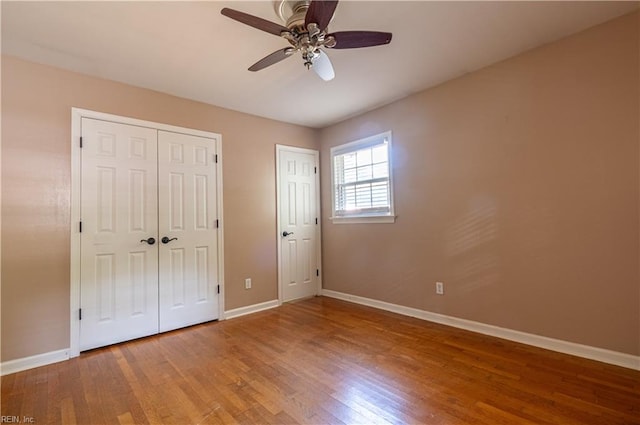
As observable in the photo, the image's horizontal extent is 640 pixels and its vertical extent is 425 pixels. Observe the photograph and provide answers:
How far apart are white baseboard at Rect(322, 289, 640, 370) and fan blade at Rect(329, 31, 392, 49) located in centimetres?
265

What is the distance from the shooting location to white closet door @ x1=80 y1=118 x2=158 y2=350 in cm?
274

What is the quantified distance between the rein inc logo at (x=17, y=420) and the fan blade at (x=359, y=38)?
9.47 feet

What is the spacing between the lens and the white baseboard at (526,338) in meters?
2.19

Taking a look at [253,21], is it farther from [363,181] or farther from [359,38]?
[363,181]

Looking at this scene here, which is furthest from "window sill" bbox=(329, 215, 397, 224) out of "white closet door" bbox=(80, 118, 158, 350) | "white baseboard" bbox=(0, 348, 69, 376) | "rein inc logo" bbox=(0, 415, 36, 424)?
"rein inc logo" bbox=(0, 415, 36, 424)

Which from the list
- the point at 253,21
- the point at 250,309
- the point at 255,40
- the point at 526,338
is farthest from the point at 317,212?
the point at 253,21

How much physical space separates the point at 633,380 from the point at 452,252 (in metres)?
1.49

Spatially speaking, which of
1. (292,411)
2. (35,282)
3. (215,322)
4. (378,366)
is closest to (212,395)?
(292,411)

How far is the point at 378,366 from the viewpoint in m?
2.30

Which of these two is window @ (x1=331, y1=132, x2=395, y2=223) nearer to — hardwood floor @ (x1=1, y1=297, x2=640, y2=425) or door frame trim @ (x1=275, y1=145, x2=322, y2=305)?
door frame trim @ (x1=275, y1=145, x2=322, y2=305)

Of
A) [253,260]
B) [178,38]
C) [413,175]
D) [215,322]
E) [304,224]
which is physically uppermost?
[178,38]

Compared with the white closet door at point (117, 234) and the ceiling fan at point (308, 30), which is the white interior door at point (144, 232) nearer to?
the white closet door at point (117, 234)

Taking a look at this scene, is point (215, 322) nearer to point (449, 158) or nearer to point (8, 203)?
point (8, 203)

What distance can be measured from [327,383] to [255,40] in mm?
2577
